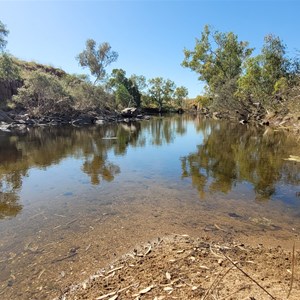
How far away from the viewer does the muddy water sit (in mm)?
4488

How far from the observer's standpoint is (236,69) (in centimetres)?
4706

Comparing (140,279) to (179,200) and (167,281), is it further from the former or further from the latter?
(179,200)

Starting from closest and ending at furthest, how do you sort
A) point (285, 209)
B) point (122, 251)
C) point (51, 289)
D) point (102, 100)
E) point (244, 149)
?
1. point (51, 289)
2. point (122, 251)
3. point (285, 209)
4. point (244, 149)
5. point (102, 100)

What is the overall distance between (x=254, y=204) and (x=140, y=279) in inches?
199

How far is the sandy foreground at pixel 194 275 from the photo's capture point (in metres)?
3.02

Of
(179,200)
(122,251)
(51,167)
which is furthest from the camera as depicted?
(51,167)

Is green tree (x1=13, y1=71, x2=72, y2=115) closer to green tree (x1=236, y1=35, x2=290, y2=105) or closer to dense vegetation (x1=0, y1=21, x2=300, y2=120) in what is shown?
dense vegetation (x1=0, y1=21, x2=300, y2=120)

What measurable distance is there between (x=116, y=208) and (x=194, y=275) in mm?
3909

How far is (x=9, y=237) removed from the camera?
17.7 ft

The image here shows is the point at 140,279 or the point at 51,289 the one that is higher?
the point at 140,279

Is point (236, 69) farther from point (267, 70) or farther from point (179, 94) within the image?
point (179, 94)

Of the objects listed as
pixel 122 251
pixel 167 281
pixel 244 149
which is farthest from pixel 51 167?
pixel 244 149

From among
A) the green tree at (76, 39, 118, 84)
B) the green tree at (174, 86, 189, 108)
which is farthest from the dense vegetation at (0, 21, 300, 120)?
the green tree at (174, 86, 189, 108)

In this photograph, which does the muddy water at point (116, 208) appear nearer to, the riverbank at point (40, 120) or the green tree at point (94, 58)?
the riverbank at point (40, 120)
